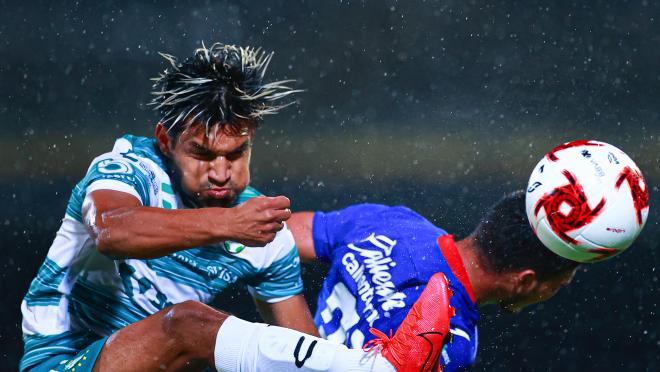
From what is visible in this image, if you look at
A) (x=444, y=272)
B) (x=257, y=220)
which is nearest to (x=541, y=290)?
(x=444, y=272)

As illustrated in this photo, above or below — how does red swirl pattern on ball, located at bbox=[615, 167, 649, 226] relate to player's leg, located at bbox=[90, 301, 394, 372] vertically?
above

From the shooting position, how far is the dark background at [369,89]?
4.96 metres

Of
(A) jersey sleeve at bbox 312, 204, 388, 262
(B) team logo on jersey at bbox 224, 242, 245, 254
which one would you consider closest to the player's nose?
(B) team logo on jersey at bbox 224, 242, 245, 254

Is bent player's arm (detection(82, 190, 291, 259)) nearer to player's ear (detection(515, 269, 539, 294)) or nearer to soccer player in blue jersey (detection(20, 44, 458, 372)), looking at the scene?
soccer player in blue jersey (detection(20, 44, 458, 372))

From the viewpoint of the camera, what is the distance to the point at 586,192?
2.54 metres

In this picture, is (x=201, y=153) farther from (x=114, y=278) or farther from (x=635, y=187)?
(x=635, y=187)

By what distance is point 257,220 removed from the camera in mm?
2145

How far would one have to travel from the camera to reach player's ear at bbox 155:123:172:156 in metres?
2.67

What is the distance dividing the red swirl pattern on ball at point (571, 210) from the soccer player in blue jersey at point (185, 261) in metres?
0.40

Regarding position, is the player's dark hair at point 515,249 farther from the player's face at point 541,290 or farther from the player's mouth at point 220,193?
the player's mouth at point 220,193

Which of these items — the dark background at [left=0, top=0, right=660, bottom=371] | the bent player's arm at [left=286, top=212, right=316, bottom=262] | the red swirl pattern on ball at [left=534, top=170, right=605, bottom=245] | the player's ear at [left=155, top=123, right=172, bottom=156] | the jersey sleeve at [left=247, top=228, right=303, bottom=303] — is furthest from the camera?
the dark background at [left=0, top=0, right=660, bottom=371]

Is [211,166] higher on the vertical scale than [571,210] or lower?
higher

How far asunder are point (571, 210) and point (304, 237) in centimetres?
99

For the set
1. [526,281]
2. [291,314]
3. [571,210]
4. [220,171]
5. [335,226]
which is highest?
[220,171]
